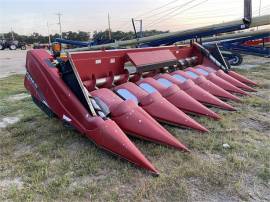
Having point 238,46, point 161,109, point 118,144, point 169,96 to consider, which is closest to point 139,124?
point 118,144

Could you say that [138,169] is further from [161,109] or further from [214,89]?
[214,89]

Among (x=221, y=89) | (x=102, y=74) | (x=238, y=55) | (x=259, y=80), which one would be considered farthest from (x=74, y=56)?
(x=238, y=55)

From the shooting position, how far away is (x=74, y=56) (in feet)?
13.0

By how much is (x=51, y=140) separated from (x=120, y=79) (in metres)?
1.45

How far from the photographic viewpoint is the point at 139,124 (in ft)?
10.0

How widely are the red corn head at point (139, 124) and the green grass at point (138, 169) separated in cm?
9

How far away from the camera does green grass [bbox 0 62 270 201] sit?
7.64 feet

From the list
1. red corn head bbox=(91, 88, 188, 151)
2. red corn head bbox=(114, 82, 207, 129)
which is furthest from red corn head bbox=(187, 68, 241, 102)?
red corn head bbox=(91, 88, 188, 151)

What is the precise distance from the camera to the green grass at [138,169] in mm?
2330

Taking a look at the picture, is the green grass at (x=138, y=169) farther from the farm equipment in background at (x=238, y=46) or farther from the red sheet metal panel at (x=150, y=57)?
the farm equipment in background at (x=238, y=46)

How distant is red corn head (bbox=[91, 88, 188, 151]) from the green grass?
0.09 m

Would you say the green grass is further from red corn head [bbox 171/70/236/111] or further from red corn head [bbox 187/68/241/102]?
red corn head [bbox 187/68/241/102]

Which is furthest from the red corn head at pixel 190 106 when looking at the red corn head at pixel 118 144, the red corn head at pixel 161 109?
the red corn head at pixel 118 144

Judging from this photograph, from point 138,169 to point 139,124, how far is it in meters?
0.55
